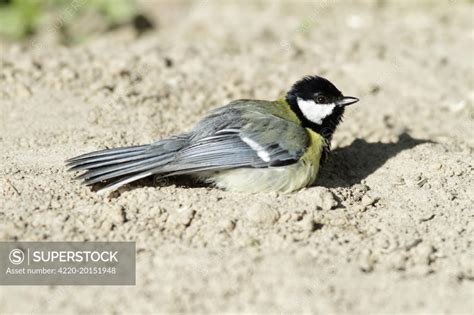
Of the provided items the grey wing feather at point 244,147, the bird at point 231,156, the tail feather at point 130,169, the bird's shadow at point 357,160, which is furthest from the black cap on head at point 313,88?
the tail feather at point 130,169

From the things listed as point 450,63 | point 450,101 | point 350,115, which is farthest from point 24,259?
point 450,63

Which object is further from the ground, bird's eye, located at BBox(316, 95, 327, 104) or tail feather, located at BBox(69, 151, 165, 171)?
bird's eye, located at BBox(316, 95, 327, 104)

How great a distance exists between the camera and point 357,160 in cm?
564

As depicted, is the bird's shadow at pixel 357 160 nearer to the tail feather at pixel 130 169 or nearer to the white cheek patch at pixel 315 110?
the white cheek patch at pixel 315 110

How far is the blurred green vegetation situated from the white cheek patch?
3822 mm

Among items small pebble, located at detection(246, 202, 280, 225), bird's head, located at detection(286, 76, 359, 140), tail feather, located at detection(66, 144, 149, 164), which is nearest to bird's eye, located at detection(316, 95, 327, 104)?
bird's head, located at detection(286, 76, 359, 140)

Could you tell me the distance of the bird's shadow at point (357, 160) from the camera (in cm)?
532

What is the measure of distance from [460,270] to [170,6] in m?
6.58

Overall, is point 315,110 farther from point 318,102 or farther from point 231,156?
point 231,156

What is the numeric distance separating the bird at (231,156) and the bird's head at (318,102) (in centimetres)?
11

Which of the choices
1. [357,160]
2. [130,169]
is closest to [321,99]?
[357,160]

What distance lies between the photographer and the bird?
15.4 ft

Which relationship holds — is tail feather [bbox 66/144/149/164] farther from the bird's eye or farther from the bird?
the bird's eye

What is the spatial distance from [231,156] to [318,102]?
2.85 ft
